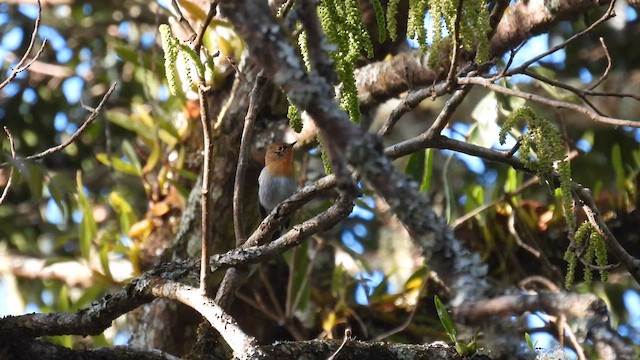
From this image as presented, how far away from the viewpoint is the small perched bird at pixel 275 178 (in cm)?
447

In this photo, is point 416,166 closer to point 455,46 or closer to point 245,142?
point 245,142

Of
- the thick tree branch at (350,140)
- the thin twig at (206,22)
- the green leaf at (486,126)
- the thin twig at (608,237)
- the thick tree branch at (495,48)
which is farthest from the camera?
the green leaf at (486,126)

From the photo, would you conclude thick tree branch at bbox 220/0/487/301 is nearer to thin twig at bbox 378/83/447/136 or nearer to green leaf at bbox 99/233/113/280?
thin twig at bbox 378/83/447/136

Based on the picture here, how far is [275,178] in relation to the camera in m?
4.59

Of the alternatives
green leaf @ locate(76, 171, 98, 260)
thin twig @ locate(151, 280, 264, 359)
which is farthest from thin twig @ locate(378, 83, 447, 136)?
green leaf @ locate(76, 171, 98, 260)

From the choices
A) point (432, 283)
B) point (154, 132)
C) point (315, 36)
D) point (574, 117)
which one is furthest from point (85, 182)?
point (315, 36)

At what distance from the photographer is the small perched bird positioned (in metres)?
4.47

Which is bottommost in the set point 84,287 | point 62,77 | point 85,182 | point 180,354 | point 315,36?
point 315,36

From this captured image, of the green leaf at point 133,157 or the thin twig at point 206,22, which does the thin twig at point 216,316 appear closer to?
the thin twig at point 206,22

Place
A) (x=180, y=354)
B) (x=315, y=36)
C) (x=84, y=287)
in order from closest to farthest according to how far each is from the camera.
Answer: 1. (x=315, y=36)
2. (x=180, y=354)
3. (x=84, y=287)

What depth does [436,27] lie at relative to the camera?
1.93 meters

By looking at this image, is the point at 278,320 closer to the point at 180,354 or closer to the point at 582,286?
the point at 180,354

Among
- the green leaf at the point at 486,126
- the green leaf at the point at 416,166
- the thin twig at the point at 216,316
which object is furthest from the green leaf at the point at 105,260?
the thin twig at the point at 216,316

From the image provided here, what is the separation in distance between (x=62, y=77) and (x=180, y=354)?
2.57 metres
